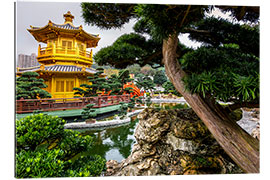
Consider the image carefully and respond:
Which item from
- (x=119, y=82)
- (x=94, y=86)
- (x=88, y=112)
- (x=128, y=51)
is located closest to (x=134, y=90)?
(x=119, y=82)

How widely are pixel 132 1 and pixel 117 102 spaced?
1.32 metres

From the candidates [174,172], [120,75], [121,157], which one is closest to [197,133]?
[174,172]

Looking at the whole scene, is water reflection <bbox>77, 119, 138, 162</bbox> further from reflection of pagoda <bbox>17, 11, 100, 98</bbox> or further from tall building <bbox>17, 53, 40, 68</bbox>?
tall building <bbox>17, 53, 40, 68</bbox>

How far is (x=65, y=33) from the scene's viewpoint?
146 centimetres

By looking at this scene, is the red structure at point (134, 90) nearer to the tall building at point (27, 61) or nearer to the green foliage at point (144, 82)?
the green foliage at point (144, 82)

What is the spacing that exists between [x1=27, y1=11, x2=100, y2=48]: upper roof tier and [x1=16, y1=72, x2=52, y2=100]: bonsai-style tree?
1.29ft

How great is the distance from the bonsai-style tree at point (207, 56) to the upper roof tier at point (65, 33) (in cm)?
16

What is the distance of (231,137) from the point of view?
74 centimetres

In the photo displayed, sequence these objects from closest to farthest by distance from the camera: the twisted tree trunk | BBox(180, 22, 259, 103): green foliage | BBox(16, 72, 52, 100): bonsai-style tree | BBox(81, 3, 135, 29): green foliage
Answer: BBox(180, 22, 259, 103): green foliage
the twisted tree trunk
BBox(81, 3, 135, 29): green foliage
BBox(16, 72, 52, 100): bonsai-style tree

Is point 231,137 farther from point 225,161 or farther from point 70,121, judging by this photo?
point 70,121

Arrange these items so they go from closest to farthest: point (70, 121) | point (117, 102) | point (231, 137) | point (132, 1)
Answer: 1. point (231, 137)
2. point (132, 1)
3. point (70, 121)
4. point (117, 102)

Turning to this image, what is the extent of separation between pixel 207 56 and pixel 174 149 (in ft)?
2.66

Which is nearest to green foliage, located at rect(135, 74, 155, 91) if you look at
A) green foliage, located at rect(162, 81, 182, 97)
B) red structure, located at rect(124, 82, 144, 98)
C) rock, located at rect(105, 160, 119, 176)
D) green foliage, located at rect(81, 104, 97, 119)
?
red structure, located at rect(124, 82, 144, 98)

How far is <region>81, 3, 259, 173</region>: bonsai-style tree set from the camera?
62cm
